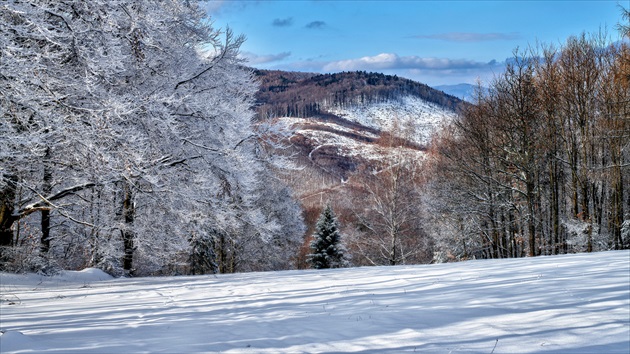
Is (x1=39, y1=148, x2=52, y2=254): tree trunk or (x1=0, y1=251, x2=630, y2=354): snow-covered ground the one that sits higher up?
(x1=39, y1=148, x2=52, y2=254): tree trunk

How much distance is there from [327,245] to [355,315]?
23.6m

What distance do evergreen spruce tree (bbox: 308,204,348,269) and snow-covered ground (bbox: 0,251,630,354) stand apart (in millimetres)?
20589

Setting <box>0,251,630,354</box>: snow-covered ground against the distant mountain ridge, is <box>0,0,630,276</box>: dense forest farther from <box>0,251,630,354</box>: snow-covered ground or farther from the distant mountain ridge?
<box>0,251,630,354</box>: snow-covered ground

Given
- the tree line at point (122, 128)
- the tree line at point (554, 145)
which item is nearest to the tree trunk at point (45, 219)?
the tree line at point (122, 128)

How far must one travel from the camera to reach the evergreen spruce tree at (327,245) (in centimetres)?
2756

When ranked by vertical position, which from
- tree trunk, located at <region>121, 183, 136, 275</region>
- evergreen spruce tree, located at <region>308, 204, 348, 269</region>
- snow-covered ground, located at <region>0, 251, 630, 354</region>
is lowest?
evergreen spruce tree, located at <region>308, 204, 348, 269</region>

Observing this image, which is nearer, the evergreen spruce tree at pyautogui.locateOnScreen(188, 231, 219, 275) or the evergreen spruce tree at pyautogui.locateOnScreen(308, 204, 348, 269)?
the evergreen spruce tree at pyautogui.locateOnScreen(188, 231, 219, 275)

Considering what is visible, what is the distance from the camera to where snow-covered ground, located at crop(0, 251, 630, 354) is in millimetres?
3789

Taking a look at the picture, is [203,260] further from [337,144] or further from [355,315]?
[337,144]

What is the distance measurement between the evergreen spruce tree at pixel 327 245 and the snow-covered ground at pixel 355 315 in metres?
20.6

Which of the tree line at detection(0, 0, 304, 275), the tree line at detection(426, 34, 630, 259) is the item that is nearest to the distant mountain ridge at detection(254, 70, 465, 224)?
the tree line at detection(0, 0, 304, 275)

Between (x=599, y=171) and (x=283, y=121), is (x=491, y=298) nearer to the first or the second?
(x=283, y=121)

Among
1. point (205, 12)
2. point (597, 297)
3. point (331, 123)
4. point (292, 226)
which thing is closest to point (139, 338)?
point (597, 297)

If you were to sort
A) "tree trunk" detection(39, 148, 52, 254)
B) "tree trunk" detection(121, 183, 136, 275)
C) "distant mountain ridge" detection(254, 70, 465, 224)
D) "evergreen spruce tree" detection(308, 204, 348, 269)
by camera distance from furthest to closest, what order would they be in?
"evergreen spruce tree" detection(308, 204, 348, 269) < "distant mountain ridge" detection(254, 70, 465, 224) < "tree trunk" detection(121, 183, 136, 275) < "tree trunk" detection(39, 148, 52, 254)
